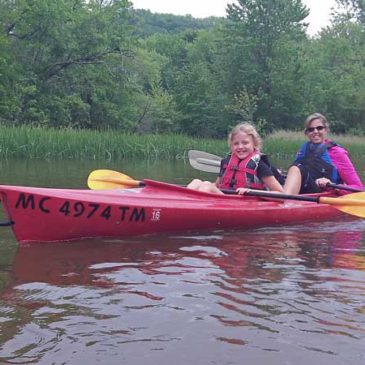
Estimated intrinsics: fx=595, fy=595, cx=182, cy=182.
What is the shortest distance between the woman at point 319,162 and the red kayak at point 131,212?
1.48 feet

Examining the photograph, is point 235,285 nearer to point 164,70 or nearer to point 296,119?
point 296,119

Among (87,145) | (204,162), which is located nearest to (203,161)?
(204,162)

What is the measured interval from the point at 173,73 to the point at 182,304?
44108 millimetres

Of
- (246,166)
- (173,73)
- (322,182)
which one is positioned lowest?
(322,182)

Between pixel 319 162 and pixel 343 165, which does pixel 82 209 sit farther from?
pixel 343 165

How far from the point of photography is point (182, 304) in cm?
303

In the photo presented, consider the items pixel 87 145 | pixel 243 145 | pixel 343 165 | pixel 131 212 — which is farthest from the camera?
pixel 87 145

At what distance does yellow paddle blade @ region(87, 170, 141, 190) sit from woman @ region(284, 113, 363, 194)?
1652 mm

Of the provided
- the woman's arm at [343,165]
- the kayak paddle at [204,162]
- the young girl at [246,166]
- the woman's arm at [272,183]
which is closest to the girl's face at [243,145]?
the young girl at [246,166]

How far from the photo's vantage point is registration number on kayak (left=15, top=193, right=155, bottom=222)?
4.23 metres

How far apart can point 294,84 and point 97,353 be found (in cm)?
3286

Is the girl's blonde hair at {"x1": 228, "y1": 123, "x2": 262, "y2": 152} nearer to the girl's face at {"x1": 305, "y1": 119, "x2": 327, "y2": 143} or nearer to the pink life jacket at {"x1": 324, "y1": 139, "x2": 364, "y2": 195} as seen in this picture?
the girl's face at {"x1": 305, "y1": 119, "x2": 327, "y2": 143}

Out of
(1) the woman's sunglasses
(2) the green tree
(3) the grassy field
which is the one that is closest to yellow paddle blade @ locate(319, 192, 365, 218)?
(1) the woman's sunglasses

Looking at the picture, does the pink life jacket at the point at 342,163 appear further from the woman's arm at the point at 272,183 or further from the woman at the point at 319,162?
the woman's arm at the point at 272,183
